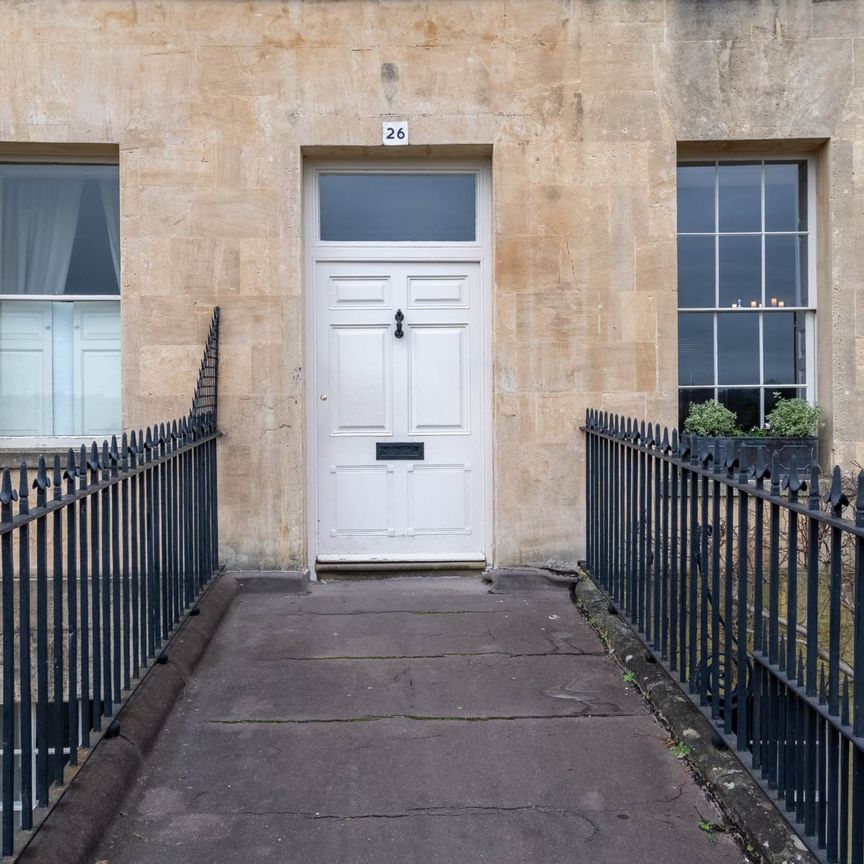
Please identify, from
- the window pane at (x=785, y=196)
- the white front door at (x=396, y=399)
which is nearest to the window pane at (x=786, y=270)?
the window pane at (x=785, y=196)

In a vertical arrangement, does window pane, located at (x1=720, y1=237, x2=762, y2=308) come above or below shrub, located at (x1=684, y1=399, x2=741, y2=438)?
above

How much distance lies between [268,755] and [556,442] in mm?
3714

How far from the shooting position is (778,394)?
24.3 feet

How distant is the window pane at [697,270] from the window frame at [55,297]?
446 cm

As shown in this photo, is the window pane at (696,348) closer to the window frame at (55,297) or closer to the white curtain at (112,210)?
the window frame at (55,297)

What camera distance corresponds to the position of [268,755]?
4086 mm

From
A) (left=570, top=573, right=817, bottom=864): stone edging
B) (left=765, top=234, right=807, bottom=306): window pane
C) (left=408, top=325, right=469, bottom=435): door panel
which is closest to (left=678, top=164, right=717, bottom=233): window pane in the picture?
(left=765, top=234, right=807, bottom=306): window pane

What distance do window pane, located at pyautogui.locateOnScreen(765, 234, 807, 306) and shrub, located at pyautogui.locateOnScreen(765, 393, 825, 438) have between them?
0.85 m

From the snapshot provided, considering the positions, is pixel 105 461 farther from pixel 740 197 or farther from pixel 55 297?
pixel 740 197

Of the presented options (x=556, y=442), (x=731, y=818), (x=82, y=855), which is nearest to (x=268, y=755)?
(x=82, y=855)

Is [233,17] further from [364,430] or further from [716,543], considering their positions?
[716,543]

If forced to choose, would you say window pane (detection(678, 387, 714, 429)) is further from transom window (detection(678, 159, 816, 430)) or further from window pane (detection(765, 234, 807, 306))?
window pane (detection(765, 234, 807, 306))

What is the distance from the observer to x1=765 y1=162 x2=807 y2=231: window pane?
7434 mm

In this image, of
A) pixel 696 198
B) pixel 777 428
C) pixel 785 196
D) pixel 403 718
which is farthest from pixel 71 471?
pixel 785 196
